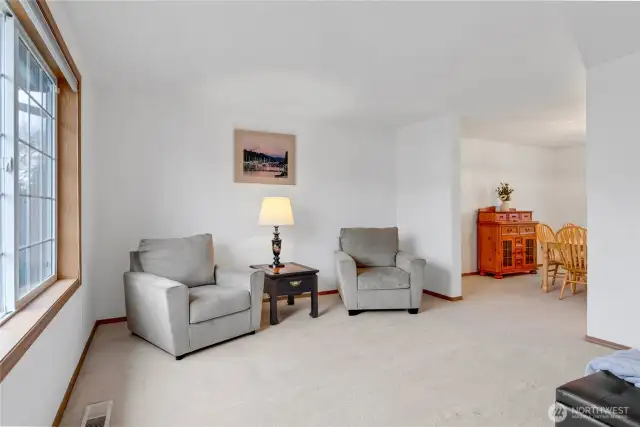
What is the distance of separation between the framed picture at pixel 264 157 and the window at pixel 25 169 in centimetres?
209

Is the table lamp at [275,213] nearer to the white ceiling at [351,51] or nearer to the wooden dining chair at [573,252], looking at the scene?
the white ceiling at [351,51]

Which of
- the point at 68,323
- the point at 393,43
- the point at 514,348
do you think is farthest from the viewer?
the point at 514,348

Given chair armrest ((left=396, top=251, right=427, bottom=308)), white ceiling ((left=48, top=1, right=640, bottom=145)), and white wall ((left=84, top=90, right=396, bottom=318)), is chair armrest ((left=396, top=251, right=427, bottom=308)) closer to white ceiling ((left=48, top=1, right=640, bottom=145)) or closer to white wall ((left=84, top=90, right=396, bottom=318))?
white wall ((left=84, top=90, right=396, bottom=318))

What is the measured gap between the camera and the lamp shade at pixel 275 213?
4.01m

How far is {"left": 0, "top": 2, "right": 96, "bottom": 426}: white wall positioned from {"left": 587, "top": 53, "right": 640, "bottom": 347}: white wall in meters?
3.65

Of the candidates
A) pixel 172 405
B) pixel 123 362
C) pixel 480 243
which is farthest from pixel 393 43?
pixel 480 243

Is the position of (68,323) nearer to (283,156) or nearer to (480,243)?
(283,156)

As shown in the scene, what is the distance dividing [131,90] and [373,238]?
2932 mm

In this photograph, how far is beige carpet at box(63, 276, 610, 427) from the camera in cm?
206

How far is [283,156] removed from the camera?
4.67 m

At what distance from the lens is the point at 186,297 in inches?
113

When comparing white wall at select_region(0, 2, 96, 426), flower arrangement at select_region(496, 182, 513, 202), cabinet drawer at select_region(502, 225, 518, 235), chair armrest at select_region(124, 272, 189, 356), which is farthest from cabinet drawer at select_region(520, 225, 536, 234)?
white wall at select_region(0, 2, 96, 426)

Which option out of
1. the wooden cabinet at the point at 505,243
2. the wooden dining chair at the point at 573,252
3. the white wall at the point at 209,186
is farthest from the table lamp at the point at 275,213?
the wooden cabinet at the point at 505,243

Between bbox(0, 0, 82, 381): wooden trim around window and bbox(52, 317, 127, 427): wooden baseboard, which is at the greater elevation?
bbox(0, 0, 82, 381): wooden trim around window
